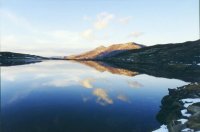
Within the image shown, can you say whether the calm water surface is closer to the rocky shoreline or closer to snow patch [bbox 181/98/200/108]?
the rocky shoreline

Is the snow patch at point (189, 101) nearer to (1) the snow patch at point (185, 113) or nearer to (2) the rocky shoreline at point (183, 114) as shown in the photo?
(2) the rocky shoreline at point (183, 114)

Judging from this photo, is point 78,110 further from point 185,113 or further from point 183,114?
point 185,113

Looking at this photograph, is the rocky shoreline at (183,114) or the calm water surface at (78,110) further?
the calm water surface at (78,110)

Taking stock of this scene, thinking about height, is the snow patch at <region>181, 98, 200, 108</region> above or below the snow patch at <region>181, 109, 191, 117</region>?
above

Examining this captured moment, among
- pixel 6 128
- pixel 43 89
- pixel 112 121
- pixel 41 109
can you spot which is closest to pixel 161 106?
pixel 112 121

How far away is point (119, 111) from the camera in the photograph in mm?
42344

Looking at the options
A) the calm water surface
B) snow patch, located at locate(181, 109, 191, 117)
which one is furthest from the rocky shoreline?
the calm water surface

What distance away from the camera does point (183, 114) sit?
35625 millimetres

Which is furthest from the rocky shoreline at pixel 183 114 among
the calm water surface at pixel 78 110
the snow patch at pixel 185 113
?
the calm water surface at pixel 78 110

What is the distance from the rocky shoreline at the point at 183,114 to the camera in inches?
1142

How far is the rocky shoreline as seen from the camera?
29.0 meters

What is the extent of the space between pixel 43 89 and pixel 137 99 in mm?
23566

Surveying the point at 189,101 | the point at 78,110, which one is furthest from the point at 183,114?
the point at 78,110

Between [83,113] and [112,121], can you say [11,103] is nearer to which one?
[83,113]
